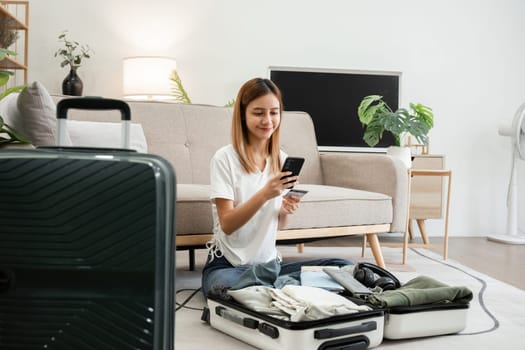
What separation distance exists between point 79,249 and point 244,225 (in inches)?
46.2

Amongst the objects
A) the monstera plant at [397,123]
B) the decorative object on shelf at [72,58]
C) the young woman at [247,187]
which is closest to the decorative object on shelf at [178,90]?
the decorative object on shelf at [72,58]

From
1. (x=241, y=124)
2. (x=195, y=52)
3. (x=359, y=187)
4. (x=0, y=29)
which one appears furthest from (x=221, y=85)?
(x=241, y=124)

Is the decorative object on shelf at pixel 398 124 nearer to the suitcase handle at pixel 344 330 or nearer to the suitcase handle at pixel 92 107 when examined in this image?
the suitcase handle at pixel 344 330

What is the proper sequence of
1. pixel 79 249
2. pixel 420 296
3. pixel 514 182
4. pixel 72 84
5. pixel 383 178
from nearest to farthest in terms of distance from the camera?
1. pixel 79 249
2. pixel 420 296
3. pixel 383 178
4. pixel 72 84
5. pixel 514 182

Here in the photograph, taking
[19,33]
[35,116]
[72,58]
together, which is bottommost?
[35,116]

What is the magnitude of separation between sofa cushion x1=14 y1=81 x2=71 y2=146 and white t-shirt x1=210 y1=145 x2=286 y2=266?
49 cm

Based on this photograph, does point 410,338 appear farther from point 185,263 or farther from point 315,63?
point 315,63

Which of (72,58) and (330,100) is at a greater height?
(72,58)

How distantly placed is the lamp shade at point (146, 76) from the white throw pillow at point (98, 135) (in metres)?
1.40

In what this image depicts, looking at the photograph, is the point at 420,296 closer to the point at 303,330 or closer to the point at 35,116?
the point at 303,330

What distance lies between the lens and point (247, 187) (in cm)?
194

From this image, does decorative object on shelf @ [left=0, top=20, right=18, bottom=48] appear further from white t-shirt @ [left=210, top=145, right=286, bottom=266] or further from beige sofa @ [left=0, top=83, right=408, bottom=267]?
white t-shirt @ [left=210, top=145, right=286, bottom=266]

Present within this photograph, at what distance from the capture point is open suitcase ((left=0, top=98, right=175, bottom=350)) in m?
0.75

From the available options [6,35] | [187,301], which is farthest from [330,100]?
[187,301]
